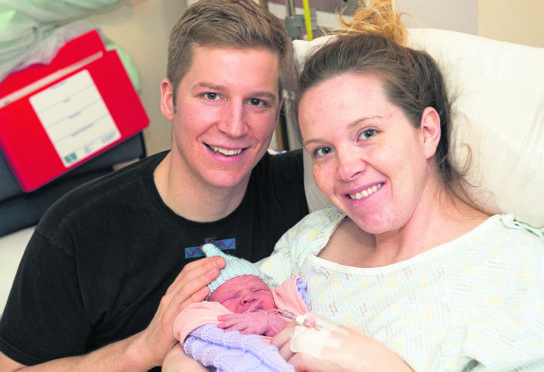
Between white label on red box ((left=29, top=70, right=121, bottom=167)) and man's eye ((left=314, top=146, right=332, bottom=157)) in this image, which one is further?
white label on red box ((left=29, top=70, right=121, bottom=167))

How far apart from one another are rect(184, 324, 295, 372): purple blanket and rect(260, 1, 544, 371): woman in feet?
0.15

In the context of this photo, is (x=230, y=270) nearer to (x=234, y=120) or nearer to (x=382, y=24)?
(x=234, y=120)

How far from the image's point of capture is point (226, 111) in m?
1.57

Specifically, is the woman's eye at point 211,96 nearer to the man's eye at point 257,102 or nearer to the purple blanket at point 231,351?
the man's eye at point 257,102

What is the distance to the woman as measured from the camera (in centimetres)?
107

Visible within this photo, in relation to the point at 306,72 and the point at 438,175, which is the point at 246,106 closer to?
the point at 306,72

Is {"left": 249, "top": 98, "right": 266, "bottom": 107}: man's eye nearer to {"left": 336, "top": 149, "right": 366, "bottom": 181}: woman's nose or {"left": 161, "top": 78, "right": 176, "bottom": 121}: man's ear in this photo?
{"left": 161, "top": 78, "right": 176, "bottom": 121}: man's ear

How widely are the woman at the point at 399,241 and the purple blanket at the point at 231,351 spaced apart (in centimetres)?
5

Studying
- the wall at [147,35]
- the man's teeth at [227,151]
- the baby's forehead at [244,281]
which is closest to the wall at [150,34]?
the wall at [147,35]

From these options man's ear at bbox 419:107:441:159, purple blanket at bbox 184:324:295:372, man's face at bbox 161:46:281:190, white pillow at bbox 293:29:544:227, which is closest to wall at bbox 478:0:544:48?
white pillow at bbox 293:29:544:227

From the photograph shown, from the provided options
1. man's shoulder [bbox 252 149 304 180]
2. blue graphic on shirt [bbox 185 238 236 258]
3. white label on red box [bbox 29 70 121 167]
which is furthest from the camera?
white label on red box [bbox 29 70 121 167]

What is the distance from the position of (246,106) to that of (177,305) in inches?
22.7

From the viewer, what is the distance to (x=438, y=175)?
4.49 ft

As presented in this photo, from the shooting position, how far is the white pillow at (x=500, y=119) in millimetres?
1216
